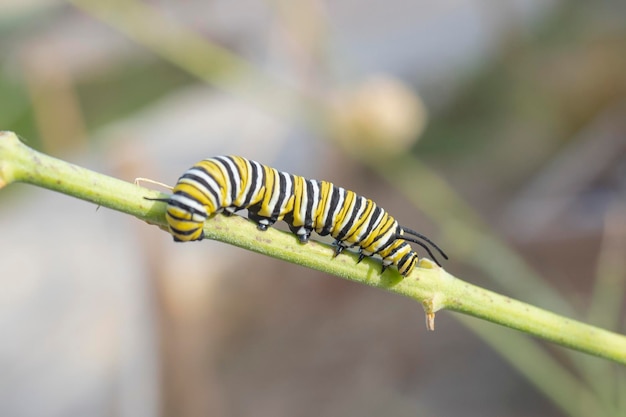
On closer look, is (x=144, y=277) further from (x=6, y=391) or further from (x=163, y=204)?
(x=163, y=204)

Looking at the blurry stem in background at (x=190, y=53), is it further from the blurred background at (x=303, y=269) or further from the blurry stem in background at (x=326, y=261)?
the blurry stem in background at (x=326, y=261)

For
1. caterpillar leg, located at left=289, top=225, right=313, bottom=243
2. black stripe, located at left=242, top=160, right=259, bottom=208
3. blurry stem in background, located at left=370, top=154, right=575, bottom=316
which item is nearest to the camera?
caterpillar leg, located at left=289, top=225, right=313, bottom=243

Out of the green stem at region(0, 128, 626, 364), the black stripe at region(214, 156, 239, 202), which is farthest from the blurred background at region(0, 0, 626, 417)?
the black stripe at region(214, 156, 239, 202)

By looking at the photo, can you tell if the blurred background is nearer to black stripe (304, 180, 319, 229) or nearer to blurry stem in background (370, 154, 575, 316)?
blurry stem in background (370, 154, 575, 316)

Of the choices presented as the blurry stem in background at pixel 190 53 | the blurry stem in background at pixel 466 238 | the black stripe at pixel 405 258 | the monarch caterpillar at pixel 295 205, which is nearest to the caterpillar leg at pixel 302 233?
the monarch caterpillar at pixel 295 205

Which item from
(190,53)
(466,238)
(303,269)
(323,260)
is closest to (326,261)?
(323,260)

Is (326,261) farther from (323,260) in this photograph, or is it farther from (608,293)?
(608,293)
